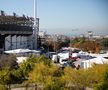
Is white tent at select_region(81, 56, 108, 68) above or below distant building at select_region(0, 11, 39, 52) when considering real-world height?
below

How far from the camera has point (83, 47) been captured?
42.9 metres

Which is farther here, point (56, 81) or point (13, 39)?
point (13, 39)

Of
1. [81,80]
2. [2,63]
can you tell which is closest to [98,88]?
[81,80]

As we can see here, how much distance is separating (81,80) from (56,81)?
118 cm

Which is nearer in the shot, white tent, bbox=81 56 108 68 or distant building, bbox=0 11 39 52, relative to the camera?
white tent, bbox=81 56 108 68

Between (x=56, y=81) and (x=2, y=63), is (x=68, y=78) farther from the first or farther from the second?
(x=2, y=63)

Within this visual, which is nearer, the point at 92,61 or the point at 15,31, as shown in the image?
the point at 92,61

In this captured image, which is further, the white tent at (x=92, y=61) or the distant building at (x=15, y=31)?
the distant building at (x=15, y=31)

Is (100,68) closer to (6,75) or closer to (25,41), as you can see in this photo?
(6,75)

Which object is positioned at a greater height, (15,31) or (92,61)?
(15,31)

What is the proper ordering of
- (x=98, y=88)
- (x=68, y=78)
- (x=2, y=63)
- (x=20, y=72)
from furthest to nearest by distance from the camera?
1. (x=2, y=63)
2. (x=20, y=72)
3. (x=68, y=78)
4. (x=98, y=88)

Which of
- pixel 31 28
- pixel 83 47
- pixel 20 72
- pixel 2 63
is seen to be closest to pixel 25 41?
pixel 31 28

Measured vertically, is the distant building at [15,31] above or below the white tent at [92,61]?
above

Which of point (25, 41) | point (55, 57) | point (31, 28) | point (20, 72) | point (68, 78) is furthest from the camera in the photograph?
point (31, 28)
